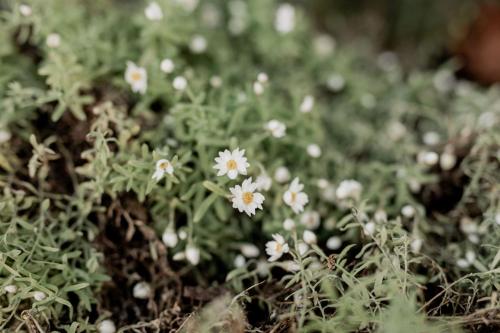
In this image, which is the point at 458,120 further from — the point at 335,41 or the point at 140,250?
the point at 140,250

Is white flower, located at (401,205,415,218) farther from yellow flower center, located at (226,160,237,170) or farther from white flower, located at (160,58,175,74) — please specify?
white flower, located at (160,58,175,74)

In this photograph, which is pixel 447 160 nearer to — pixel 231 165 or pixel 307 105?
pixel 307 105

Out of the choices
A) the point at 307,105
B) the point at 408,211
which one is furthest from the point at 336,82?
the point at 408,211

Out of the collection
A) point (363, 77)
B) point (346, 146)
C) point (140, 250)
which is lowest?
point (140, 250)

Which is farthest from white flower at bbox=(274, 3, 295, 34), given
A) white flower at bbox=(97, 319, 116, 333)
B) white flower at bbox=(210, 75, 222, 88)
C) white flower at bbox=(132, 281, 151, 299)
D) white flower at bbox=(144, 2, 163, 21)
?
white flower at bbox=(97, 319, 116, 333)

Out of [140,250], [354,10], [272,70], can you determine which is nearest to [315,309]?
[140,250]
